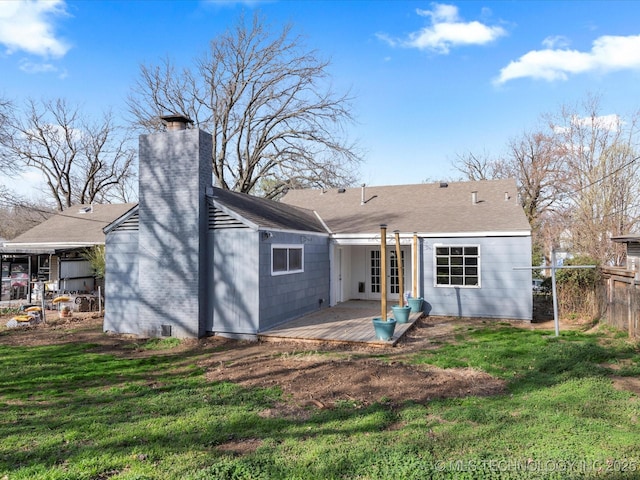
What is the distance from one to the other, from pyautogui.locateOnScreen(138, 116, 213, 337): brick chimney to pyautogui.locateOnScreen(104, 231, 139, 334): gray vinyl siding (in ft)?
1.04

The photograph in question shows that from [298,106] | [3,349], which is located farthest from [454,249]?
[298,106]

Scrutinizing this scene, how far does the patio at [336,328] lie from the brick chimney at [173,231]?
2.02m

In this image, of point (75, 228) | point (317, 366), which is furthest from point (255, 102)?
point (317, 366)

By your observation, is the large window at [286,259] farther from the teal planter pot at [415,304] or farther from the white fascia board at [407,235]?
the teal planter pot at [415,304]

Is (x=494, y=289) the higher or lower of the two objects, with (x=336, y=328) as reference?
higher

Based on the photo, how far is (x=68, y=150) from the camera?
2989cm

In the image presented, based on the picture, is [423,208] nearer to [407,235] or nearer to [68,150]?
[407,235]

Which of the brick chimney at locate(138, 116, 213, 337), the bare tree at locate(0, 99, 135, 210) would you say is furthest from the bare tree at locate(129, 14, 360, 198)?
the brick chimney at locate(138, 116, 213, 337)

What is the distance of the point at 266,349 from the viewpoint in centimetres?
841

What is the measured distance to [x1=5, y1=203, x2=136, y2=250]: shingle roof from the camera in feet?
57.2

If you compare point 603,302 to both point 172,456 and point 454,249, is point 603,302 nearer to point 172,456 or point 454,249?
point 454,249

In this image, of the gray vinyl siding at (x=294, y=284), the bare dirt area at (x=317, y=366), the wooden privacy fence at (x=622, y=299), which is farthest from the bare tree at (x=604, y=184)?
the gray vinyl siding at (x=294, y=284)

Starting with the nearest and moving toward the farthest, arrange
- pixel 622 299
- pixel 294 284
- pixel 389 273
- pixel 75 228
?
pixel 622 299, pixel 294 284, pixel 389 273, pixel 75 228

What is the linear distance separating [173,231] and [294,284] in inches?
136
